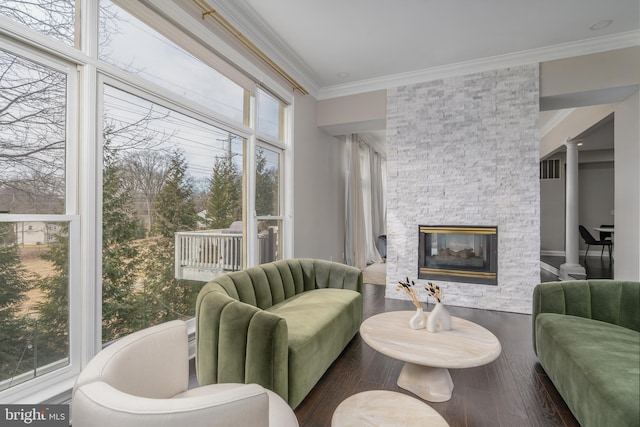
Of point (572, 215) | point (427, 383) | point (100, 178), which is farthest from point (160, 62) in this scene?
point (572, 215)

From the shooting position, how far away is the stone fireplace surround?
3.56m

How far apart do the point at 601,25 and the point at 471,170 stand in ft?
6.03

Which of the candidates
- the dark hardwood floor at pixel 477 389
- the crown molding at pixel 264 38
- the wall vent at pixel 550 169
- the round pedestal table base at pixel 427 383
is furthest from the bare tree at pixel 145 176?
the wall vent at pixel 550 169

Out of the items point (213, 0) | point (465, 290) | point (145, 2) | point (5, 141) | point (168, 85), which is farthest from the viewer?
point (465, 290)

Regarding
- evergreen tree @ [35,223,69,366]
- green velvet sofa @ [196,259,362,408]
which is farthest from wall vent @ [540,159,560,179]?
evergreen tree @ [35,223,69,366]

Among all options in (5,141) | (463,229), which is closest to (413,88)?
(463,229)

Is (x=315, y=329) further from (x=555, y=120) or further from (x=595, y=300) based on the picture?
(x=555, y=120)

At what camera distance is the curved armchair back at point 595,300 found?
6.31 feet

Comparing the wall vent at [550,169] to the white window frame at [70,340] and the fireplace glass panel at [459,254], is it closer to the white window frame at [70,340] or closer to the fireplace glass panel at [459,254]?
the fireplace glass panel at [459,254]

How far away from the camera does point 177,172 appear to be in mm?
2379

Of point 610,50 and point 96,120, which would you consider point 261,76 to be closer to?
point 96,120

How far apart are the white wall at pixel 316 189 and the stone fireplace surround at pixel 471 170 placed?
1.12 meters

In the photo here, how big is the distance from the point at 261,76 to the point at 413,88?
213 centimetres

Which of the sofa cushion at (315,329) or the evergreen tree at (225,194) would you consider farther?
the evergreen tree at (225,194)
